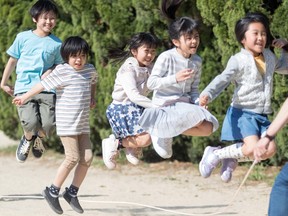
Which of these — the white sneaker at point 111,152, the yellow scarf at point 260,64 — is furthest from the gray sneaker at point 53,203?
the yellow scarf at point 260,64

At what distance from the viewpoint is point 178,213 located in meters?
9.81

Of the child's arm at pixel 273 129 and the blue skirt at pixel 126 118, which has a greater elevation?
the child's arm at pixel 273 129

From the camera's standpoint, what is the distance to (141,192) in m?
11.5

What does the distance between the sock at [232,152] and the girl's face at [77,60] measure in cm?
162

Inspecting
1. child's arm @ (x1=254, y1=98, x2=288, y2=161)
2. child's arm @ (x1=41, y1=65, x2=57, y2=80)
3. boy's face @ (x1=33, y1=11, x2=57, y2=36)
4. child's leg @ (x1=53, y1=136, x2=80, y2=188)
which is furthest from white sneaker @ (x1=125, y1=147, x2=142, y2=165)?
child's arm @ (x1=254, y1=98, x2=288, y2=161)

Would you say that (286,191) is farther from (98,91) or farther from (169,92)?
(98,91)

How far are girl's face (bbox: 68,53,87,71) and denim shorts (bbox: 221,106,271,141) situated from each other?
5.30 feet

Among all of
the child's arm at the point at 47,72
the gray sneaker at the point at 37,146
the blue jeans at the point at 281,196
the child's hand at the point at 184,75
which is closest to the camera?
the blue jeans at the point at 281,196

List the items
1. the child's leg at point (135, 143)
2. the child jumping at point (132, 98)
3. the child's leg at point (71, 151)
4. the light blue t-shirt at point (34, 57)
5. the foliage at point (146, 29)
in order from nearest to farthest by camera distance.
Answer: the child jumping at point (132, 98) → the child's leg at point (135, 143) → the child's leg at point (71, 151) → the light blue t-shirt at point (34, 57) → the foliage at point (146, 29)

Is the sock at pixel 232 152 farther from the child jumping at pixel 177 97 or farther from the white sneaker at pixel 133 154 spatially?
the white sneaker at pixel 133 154

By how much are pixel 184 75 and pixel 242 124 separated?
668 mm

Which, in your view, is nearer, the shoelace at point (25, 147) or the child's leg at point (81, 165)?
the child's leg at point (81, 165)

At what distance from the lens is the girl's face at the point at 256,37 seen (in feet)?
25.8

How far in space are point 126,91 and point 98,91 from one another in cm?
499
